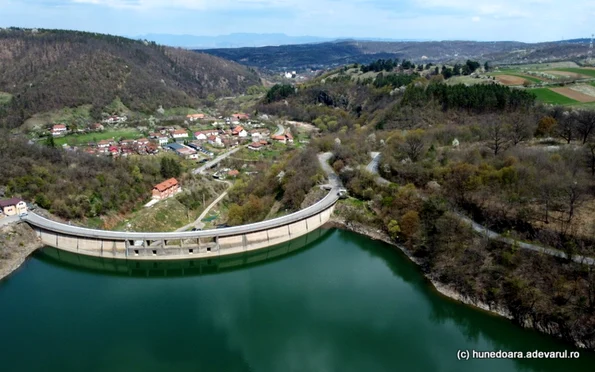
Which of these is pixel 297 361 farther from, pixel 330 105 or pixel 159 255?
pixel 330 105

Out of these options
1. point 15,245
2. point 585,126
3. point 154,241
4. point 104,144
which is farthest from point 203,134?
point 585,126

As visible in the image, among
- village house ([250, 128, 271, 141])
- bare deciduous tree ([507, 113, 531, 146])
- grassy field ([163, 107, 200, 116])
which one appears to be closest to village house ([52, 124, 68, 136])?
grassy field ([163, 107, 200, 116])

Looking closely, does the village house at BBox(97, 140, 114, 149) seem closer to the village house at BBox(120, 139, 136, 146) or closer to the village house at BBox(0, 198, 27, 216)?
the village house at BBox(120, 139, 136, 146)

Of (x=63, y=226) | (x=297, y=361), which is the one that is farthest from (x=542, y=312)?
(x=63, y=226)

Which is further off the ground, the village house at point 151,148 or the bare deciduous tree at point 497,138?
the bare deciduous tree at point 497,138

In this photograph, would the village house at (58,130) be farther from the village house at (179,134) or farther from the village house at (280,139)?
the village house at (280,139)

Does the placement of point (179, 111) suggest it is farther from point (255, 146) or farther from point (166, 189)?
point (166, 189)

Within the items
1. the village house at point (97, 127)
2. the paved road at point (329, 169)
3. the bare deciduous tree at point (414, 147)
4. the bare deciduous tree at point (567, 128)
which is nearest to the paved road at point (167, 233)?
the paved road at point (329, 169)
